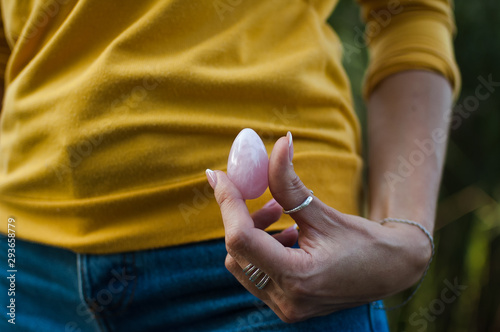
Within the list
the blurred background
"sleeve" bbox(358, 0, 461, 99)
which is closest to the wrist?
"sleeve" bbox(358, 0, 461, 99)

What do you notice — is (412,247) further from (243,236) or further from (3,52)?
(3,52)

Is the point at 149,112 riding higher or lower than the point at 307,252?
higher

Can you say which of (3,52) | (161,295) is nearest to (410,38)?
(161,295)

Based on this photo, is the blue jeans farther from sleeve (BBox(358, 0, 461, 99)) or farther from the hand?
sleeve (BBox(358, 0, 461, 99))

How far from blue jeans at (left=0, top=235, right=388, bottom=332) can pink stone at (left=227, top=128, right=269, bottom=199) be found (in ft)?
0.46

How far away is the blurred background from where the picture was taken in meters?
1.69

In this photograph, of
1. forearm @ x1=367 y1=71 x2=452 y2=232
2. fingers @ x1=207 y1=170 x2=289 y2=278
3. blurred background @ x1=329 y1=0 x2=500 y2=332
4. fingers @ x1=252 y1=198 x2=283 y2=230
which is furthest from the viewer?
blurred background @ x1=329 y1=0 x2=500 y2=332

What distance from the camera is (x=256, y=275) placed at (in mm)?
541

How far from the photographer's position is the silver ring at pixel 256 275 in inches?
21.0

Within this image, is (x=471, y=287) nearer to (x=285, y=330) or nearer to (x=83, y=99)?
(x=285, y=330)

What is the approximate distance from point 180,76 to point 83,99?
146 millimetres

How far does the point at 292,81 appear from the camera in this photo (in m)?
0.68

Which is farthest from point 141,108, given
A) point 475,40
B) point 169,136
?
point 475,40

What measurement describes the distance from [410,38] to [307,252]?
54cm
